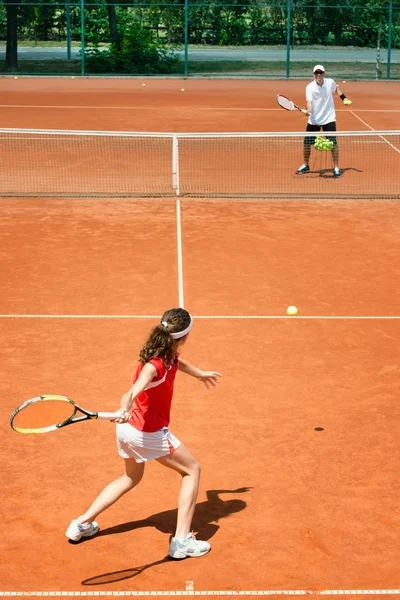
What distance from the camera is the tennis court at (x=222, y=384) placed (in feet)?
18.7

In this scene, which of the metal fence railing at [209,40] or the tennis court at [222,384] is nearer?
the tennis court at [222,384]

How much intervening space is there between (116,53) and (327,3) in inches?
720

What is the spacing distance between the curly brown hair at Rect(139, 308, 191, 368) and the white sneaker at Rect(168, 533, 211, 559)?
1078mm

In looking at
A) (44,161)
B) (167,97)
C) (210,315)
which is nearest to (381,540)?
(210,315)

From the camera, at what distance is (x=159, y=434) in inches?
225

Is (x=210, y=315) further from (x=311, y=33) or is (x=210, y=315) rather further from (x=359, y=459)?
(x=311, y=33)

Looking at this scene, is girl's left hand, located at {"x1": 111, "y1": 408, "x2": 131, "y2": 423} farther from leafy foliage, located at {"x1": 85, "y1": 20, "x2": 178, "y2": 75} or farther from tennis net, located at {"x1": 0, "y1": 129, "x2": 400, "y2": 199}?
leafy foliage, located at {"x1": 85, "y1": 20, "x2": 178, "y2": 75}

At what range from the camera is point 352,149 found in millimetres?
20562

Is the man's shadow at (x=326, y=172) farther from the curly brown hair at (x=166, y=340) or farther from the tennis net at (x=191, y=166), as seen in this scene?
the curly brown hair at (x=166, y=340)

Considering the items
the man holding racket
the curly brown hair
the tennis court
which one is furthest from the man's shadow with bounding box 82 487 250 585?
the man holding racket

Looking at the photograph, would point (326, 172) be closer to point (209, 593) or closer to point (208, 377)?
point (208, 377)

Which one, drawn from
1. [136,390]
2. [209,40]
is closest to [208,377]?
[136,390]

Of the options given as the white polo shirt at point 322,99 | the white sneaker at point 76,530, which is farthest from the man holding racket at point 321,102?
the white sneaker at point 76,530

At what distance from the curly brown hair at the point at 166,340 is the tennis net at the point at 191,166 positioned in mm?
10525
